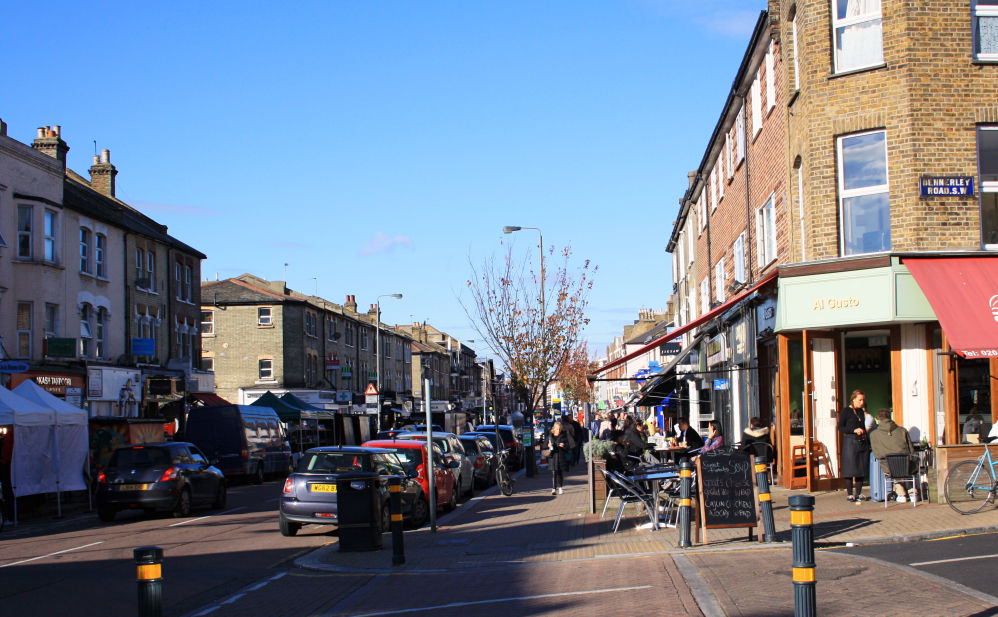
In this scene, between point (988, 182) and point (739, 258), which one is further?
point (739, 258)

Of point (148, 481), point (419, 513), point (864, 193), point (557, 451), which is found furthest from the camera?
point (557, 451)

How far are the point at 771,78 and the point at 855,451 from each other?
325 inches

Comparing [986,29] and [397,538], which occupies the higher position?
[986,29]

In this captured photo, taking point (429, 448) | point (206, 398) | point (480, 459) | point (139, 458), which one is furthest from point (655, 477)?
point (206, 398)

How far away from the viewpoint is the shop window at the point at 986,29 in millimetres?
15945

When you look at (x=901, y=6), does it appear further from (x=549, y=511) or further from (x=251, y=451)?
(x=251, y=451)

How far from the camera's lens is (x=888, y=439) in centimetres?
1446

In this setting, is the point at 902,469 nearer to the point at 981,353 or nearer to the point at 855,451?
the point at 855,451

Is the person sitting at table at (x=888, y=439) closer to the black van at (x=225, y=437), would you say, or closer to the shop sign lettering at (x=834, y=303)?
the shop sign lettering at (x=834, y=303)

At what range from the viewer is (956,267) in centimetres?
1530

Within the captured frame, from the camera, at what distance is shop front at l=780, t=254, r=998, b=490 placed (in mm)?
15391

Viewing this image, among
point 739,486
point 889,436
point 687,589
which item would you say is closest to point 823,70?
point 889,436

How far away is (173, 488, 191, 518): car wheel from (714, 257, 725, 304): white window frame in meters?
15.7

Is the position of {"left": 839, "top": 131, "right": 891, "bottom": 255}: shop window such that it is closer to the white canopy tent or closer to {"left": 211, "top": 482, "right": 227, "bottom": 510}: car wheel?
{"left": 211, "top": 482, "right": 227, "bottom": 510}: car wheel
